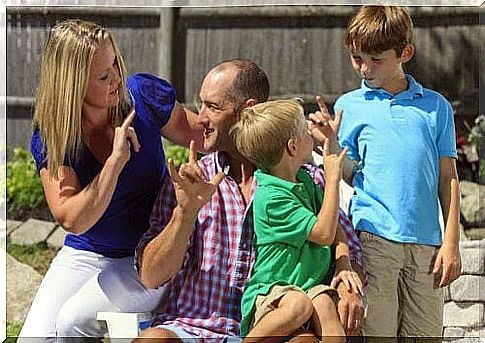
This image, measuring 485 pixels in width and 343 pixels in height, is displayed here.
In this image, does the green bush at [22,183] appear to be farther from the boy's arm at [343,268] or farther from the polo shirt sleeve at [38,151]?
the boy's arm at [343,268]

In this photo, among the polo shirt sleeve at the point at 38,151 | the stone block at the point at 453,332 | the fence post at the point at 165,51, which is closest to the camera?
the polo shirt sleeve at the point at 38,151

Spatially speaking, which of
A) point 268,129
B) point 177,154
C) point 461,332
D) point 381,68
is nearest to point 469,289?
→ point 461,332

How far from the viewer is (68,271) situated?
3.77 meters

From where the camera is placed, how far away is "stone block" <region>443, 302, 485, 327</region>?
3844 millimetres

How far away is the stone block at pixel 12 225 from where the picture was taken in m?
4.69

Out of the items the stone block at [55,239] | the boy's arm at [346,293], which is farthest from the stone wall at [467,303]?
the stone block at [55,239]

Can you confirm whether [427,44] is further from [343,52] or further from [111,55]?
[111,55]

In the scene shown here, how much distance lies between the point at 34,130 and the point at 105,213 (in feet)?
1.27

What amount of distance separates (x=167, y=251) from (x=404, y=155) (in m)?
0.88

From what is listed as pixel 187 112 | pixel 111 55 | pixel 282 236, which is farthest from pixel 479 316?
pixel 111 55

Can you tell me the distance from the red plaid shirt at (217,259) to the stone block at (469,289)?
476 millimetres

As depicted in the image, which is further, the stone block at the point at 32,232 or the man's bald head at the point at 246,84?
the stone block at the point at 32,232

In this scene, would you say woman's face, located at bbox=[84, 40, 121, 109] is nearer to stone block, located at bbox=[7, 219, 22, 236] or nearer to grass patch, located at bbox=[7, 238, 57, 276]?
stone block, located at bbox=[7, 219, 22, 236]

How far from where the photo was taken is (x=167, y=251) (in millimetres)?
3539
